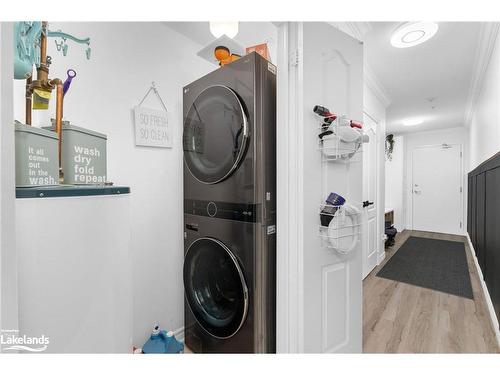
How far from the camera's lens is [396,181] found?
5590 mm

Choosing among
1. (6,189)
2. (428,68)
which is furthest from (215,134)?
(428,68)

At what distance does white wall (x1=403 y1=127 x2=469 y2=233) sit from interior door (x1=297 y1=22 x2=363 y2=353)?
17.3ft

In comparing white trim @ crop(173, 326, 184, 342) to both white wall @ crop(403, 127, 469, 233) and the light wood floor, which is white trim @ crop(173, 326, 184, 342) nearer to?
the light wood floor

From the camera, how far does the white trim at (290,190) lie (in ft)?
3.21

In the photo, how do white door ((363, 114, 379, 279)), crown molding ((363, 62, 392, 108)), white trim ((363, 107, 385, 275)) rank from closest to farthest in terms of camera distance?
crown molding ((363, 62, 392, 108))
white door ((363, 114, 379, 279))
white trim ((363, 107, 385, 275))

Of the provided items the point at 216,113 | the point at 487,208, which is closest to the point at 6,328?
the point at 216,113

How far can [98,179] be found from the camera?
0.84 meters

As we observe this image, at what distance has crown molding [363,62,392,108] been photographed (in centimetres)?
252

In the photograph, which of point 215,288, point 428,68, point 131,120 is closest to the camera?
point 215,288

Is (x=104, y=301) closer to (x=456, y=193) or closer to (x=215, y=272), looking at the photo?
(x=215, y=272)

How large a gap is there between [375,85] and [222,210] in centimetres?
266

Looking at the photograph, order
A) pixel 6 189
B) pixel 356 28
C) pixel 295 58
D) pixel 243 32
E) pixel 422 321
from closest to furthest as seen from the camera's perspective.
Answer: pixel 6 189
pixel 295 58
pixel 243 32
pixel 356 28
pixel 422 321

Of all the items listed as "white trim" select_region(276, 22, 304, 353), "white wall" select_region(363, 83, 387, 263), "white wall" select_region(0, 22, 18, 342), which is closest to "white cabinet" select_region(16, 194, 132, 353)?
"white wall" select_region(0, 22, 18, 342)

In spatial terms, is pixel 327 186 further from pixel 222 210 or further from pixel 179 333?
pixel 179 333
